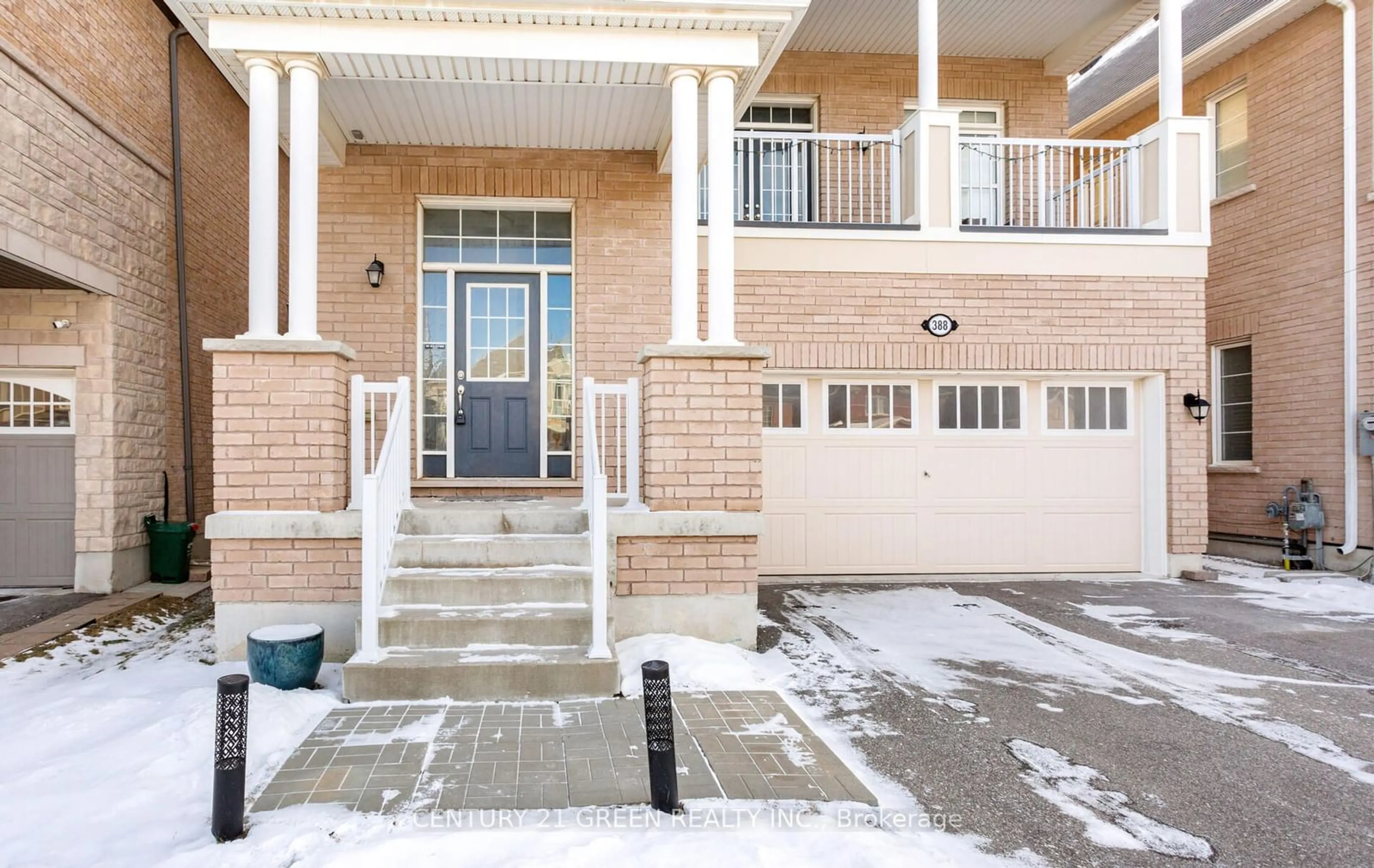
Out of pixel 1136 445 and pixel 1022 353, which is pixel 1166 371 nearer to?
pixel 1136 445

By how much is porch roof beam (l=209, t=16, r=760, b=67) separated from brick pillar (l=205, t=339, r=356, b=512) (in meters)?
1.88

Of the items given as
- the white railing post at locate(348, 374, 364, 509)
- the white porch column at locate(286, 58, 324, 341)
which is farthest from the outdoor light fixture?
the white porch column at locate(286, 58, 324, 341)

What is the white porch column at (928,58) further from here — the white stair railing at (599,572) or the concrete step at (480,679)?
the concrete step at (480,679)

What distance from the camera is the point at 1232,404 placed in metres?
9.64

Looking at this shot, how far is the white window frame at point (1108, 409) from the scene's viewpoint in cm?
779

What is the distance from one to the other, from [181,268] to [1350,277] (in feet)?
40.4

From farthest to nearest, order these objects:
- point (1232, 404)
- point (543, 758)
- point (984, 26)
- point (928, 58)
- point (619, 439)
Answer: point (1232, 404), point (984, 26), point (928, 58), point (619, 439), point (543, 758)

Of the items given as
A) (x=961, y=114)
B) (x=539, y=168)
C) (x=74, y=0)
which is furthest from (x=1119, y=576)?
(x=74, y=0)

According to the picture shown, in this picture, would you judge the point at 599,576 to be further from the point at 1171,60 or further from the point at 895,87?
the point at 1171,60

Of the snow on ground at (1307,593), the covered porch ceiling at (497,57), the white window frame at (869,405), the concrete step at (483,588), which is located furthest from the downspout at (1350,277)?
the concrete step at (483,588)

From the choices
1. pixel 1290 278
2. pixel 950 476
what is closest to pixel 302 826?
pixel 950 476

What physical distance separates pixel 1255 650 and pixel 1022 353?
327 centimetres

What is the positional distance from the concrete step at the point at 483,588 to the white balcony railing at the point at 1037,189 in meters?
5.86

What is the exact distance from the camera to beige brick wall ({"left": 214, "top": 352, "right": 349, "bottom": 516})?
472 cm
